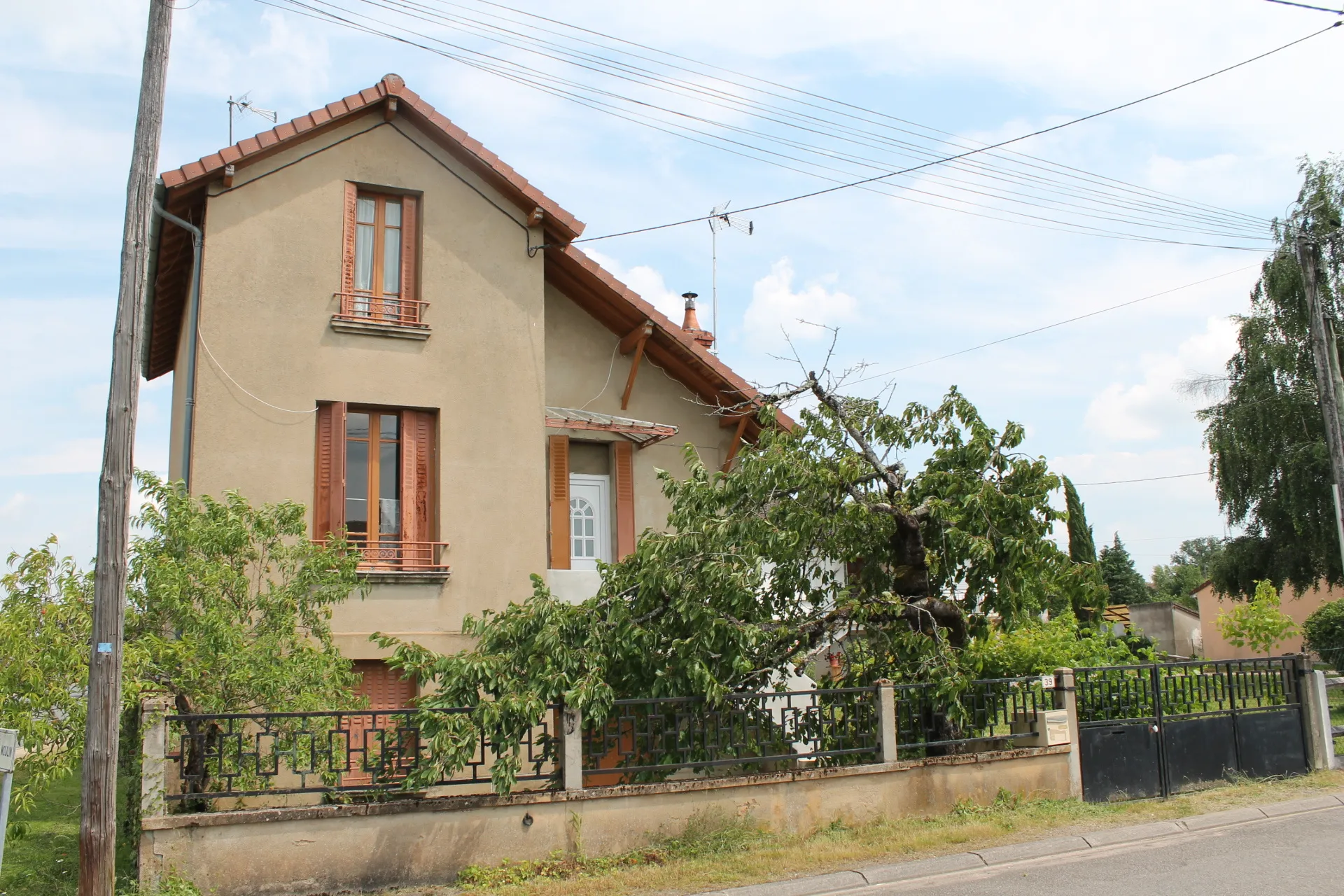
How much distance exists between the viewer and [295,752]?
30.0 feet

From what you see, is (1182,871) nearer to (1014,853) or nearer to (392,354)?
(1014,853)

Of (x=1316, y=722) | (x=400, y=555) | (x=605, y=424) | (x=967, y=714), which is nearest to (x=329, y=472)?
(x=400, y=555)

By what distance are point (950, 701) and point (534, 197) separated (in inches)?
310

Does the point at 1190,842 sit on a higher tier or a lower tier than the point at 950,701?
lower

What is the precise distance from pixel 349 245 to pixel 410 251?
2.53 ft

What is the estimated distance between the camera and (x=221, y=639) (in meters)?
9.42

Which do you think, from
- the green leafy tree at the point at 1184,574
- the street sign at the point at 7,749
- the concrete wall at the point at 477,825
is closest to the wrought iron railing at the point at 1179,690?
the concrete wall at the point at 477,825

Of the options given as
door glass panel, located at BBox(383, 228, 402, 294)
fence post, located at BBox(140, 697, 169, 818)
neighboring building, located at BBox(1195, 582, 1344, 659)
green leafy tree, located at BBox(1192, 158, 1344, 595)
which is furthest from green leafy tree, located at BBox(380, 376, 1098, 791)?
neighboring building, located at BBox(1195, 582, 1344, 659)

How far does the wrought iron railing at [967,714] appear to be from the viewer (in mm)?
11695

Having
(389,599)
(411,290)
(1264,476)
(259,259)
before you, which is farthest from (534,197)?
(1264,476)

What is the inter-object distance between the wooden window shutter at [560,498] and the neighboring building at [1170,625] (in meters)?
39.7

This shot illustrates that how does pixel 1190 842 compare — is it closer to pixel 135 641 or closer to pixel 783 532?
pixel 783 532

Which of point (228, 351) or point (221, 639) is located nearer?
point (221, 639)

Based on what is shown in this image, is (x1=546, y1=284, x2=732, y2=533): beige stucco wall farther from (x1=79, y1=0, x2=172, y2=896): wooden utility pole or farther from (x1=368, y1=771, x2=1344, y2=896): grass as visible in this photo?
(x1=79, y1=0, x2=172, y2=896): wooden utility pole
